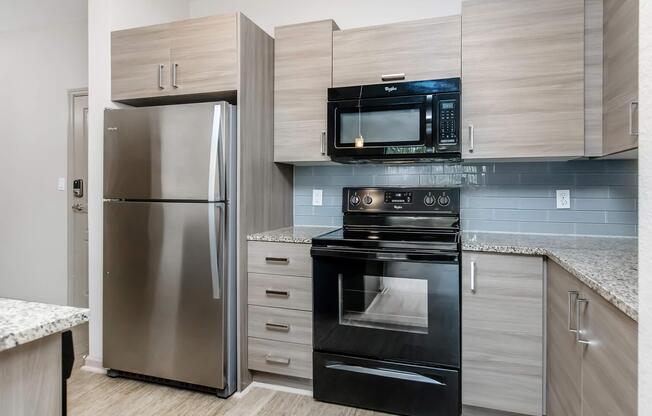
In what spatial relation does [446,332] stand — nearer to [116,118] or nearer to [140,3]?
[116,118]

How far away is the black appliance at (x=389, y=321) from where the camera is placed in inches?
78.5

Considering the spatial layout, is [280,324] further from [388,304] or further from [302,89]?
[302,89]

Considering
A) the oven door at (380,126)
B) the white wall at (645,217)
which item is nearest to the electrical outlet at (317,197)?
the oven door at (380,126)

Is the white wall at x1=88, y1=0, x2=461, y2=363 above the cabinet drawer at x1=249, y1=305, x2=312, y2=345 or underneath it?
above

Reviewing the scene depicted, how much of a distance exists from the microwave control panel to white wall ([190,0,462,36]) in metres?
0.81

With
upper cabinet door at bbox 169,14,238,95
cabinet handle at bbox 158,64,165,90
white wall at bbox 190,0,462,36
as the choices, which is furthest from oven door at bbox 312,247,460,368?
white wall at bbox 190,0,462,36

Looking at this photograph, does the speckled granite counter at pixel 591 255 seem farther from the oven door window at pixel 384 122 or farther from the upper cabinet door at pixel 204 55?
the upper cabinet door at pixel 204 55

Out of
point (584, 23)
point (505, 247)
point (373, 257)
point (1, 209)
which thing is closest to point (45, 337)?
point (373, 257)

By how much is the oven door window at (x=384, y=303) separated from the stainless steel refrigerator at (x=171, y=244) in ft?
2.16

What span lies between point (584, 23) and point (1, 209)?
495 cm

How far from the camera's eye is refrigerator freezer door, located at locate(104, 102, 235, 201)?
7.28 feet

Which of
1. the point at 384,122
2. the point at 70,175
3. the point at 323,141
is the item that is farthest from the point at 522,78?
the point at 70,175

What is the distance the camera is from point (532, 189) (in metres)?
2.45

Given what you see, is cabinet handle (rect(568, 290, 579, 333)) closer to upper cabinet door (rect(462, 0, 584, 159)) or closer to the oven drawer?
the oven drawer
